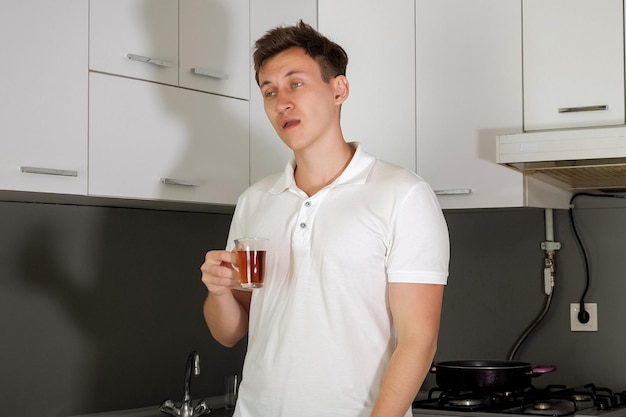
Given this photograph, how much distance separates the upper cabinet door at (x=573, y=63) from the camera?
3.00 m

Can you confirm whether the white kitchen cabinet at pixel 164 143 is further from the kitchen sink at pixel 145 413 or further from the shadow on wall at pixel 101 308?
the kitchen sink at pixel 145 413

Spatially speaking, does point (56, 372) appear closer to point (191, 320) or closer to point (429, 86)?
point (191, 320)

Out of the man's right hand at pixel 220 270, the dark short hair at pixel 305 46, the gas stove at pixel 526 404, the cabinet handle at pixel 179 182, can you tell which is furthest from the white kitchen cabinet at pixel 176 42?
the gas stove at pixel 526 404

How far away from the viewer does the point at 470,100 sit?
326cm

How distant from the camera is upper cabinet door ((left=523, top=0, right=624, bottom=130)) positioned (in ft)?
9.83

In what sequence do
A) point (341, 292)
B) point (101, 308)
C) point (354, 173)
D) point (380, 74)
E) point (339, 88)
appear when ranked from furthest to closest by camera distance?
point (380, 74)
point (101, 308)
point (339, 88)
point (354, 173)
point (341, 292)

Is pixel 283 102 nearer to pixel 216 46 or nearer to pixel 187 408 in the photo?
pixel 216 46

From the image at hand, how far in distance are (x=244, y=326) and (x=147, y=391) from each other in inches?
40.7

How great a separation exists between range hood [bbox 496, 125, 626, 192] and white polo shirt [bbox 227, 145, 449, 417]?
93cm

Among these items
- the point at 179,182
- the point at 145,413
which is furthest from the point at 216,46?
the point at 145,413

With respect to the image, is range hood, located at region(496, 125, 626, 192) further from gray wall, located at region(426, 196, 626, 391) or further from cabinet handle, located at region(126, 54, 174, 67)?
cabinet handle, located at region(126, 54, 174, 67)

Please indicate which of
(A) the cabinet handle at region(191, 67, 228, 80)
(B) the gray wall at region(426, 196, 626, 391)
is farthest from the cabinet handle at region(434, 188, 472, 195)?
(A) the cabinet handle at region(191, 67, 228, 80)

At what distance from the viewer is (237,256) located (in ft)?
6.77

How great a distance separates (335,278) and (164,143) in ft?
3.26
